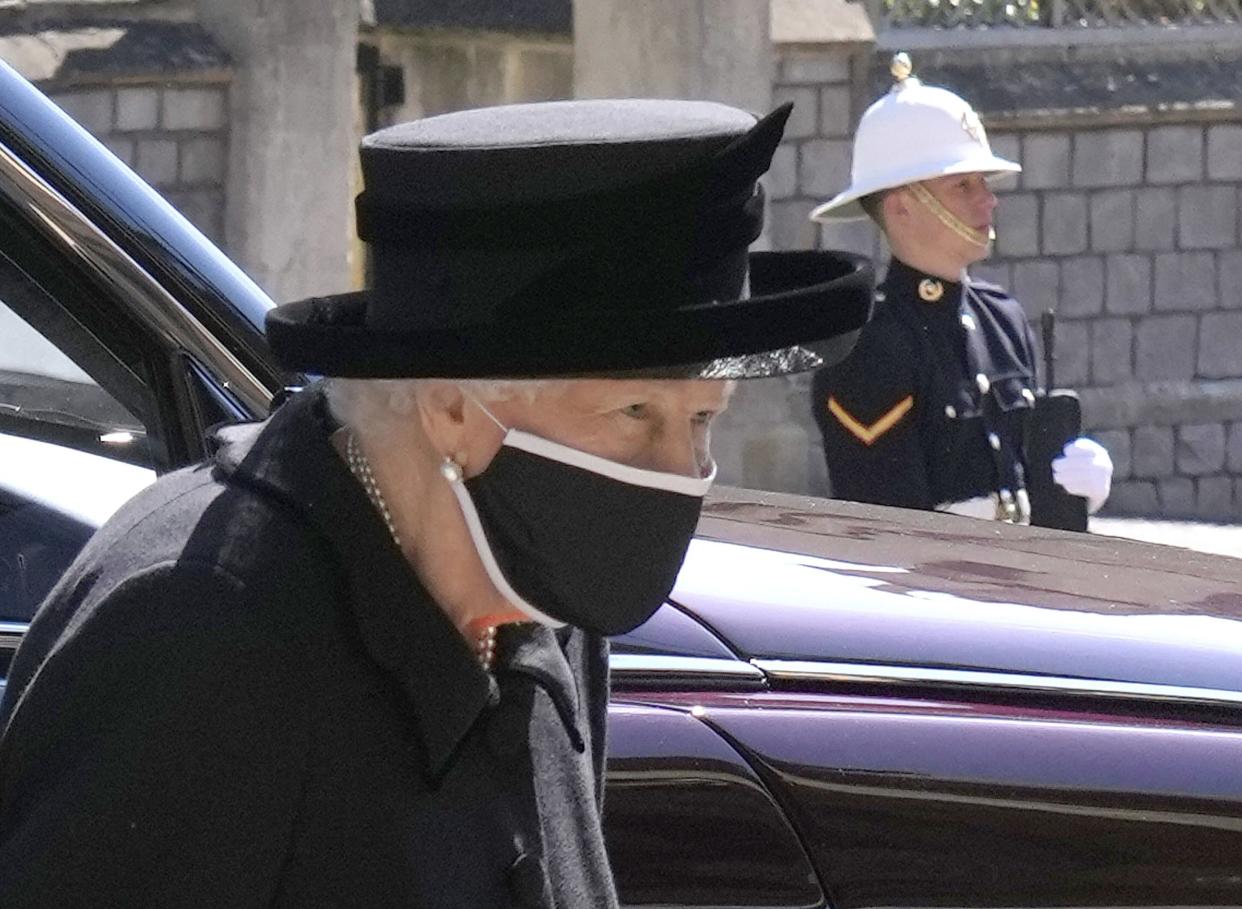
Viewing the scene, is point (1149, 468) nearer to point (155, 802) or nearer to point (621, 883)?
point (621, 883)

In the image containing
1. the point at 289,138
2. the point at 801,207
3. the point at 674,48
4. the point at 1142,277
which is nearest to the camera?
the point at 289,138

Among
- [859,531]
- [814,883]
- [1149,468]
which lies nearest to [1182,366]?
[1149,468]

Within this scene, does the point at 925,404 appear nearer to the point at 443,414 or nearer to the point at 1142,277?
A: the point at 443,414

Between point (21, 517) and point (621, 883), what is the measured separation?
673 mm

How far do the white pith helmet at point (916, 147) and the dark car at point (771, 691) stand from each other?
91.7 inches

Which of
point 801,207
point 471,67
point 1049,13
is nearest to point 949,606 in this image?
point 801,207

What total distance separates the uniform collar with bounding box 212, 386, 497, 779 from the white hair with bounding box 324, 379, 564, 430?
0.09 feet

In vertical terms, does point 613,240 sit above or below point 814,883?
above

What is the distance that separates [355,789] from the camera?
1.61m

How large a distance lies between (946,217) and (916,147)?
0.17 metres

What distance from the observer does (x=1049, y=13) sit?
36.7 ft

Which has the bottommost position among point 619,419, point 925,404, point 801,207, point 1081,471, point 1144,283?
point 1144,283

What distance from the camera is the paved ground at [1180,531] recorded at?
10.4 m

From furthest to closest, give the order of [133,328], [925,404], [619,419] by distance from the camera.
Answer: [925,404] < [133,328] < [619,419]
